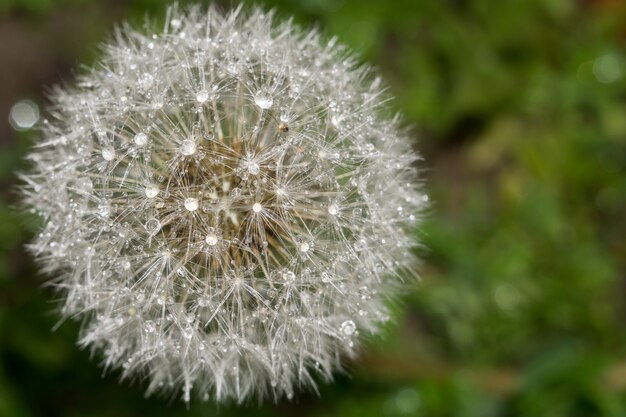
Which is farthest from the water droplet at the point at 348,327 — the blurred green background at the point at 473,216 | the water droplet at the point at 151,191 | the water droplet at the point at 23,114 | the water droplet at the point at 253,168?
the water droplet at the point at 23,114

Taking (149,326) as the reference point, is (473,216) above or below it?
above

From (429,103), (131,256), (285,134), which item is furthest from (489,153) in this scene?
(131,256)

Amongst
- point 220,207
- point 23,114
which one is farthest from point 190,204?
point 23,114

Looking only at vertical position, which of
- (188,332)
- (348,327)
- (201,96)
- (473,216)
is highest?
(473,216)

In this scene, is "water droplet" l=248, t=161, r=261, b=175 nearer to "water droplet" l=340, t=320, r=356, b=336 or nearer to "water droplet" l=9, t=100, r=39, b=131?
"water droplet" l=340, t=320, r=356, b=336

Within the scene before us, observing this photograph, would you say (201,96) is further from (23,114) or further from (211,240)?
(23,114)

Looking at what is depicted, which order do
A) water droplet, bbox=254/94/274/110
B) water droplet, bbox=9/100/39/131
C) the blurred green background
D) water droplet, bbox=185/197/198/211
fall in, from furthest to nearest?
water droplet, bbox=9/100/39/131, the blurred green background, water droplet, bbox=254/94/274/110, water droplet, bbox=185/197/198/211

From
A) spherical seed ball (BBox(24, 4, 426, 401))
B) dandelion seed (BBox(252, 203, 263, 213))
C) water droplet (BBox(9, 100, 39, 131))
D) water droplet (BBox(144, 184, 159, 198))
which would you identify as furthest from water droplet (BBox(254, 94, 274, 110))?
water droplet (BBox(9, 100, 39, 131))
